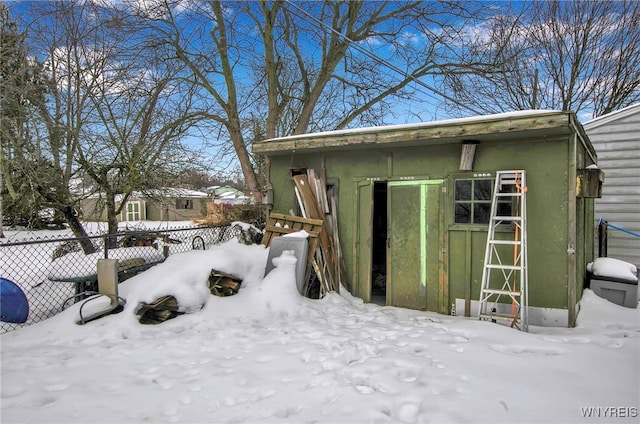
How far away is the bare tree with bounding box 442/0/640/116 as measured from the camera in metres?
12.7

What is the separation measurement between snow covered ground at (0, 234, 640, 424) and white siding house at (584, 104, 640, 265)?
340 cm

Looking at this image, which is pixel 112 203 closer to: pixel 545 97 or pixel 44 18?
pixel 44 18

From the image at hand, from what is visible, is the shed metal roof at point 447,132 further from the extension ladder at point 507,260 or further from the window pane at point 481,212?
the window pane at point 481,212

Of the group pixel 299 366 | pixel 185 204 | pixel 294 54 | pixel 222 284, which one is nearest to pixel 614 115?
pixel 299 366

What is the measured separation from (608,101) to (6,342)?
60.0 feet

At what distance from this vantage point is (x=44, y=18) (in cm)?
877

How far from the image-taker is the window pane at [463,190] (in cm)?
510

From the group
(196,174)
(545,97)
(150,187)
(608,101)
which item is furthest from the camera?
(545,97)

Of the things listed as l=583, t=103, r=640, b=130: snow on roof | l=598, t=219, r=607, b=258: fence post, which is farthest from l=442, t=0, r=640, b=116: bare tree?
l=598, t=219, r=607, b=258: fence post

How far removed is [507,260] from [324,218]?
2.77m

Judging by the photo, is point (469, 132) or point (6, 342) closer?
point (6, 342)

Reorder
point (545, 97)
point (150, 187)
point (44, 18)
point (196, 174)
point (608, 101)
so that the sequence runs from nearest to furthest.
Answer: point (44, 18), point (150, 187), point (196, 174), point (608, 101), point (545, 97)

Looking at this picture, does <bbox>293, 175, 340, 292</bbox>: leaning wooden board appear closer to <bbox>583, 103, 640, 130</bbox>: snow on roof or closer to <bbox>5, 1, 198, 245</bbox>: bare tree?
<bbox>5, 1, 198, 245</bbox>: bare tree

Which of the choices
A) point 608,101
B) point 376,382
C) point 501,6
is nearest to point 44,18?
point 376,382
